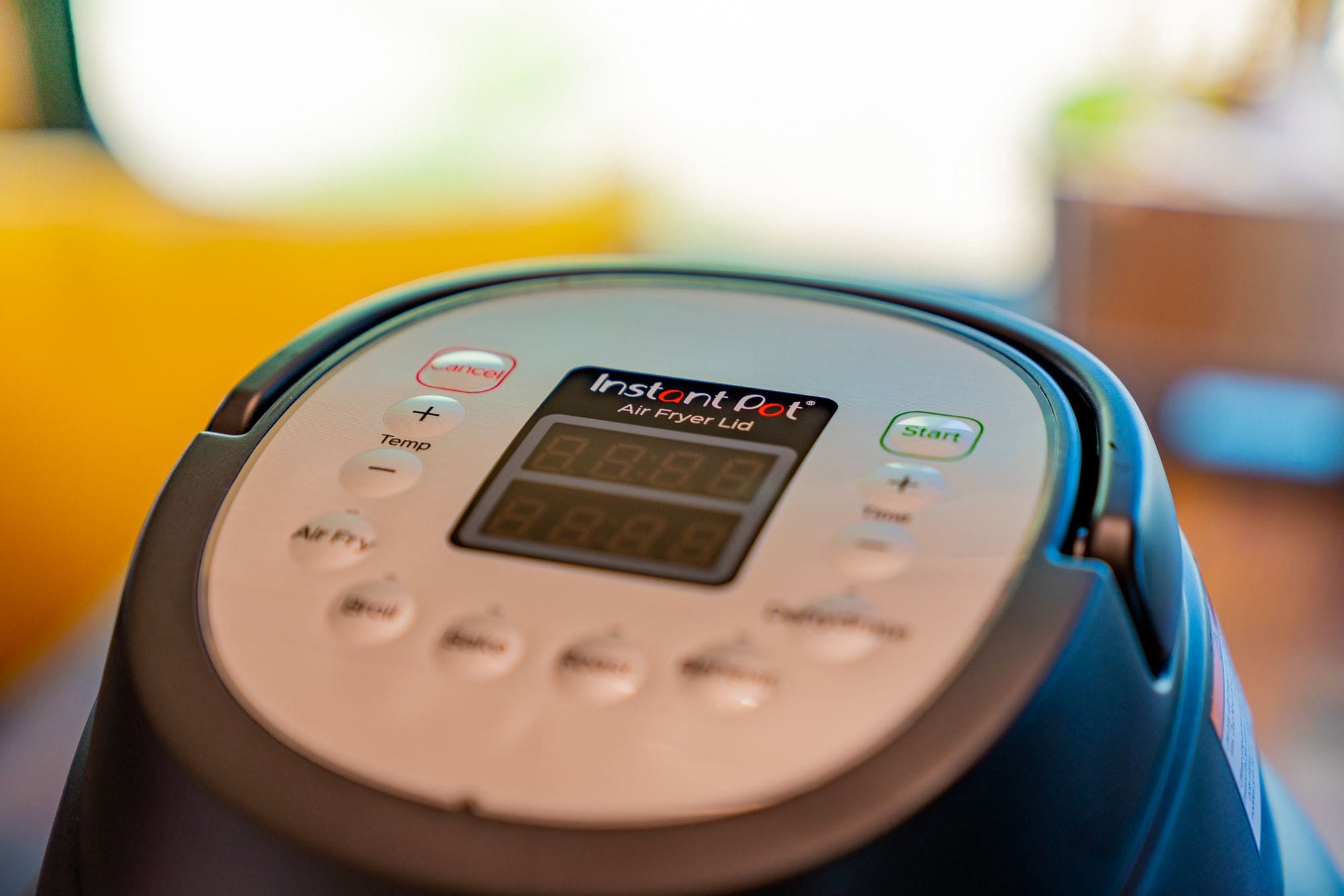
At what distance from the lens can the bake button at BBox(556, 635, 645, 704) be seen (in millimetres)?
340

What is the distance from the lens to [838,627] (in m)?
0.35

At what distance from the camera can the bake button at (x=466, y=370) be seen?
0.46 meters

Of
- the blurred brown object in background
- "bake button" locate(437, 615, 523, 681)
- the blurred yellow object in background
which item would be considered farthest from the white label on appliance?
the blurred brown object in background

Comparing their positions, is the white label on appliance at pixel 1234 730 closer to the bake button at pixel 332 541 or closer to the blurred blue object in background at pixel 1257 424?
the bake button at pixel 332 541

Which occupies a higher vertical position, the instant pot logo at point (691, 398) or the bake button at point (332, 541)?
the instant pot logo at point (691, 398)

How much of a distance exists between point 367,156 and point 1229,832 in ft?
7.96

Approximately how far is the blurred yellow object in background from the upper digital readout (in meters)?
1.15

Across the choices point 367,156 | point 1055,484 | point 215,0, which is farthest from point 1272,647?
point 215,0

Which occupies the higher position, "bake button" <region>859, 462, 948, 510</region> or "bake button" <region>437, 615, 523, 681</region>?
"bake button" <region>859, 462, 948, 510</region>

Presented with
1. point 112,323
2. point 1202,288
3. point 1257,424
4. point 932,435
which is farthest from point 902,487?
point 1257,424

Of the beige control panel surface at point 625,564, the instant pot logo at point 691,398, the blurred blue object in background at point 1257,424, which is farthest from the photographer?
the blurred blue object in background at point 1257,424

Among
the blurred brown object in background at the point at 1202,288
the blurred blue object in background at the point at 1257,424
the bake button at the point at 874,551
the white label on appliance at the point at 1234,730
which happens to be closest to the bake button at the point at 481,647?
the bake button at the point at 874,551

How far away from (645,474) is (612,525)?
3 centimetres

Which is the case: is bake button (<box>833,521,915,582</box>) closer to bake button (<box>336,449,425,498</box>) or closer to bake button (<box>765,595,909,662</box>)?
bake button (<box>765,595,909,662</box>)
